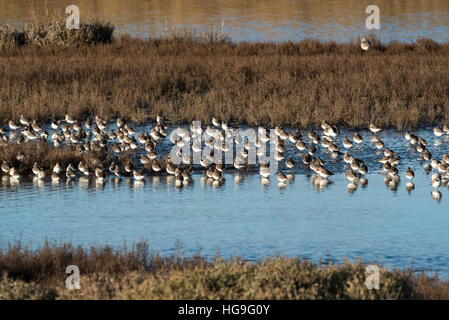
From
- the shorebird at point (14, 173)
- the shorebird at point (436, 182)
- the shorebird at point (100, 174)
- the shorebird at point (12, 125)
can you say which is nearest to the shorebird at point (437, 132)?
the shorebird at point (436, 182)

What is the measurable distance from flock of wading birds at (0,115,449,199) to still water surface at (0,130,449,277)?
0.74 ft

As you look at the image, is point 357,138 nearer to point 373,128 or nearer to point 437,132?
point 373,128

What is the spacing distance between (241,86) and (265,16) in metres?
30.3

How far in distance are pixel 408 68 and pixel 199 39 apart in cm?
1073

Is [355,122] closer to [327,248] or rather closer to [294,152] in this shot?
[294,152]

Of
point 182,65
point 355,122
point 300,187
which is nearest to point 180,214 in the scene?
point 300,187

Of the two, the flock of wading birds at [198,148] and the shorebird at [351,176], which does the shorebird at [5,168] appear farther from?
the shorebird at [351,176]

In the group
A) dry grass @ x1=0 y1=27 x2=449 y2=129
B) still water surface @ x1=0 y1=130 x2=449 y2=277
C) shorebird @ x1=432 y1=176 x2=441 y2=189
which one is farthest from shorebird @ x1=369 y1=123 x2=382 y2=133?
shorebird @ x1=432 y1=176 x2=441 y2=189

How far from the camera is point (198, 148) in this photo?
1727cm

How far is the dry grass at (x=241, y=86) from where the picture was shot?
20203 millimetres

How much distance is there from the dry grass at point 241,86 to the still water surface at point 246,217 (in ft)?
14.2
